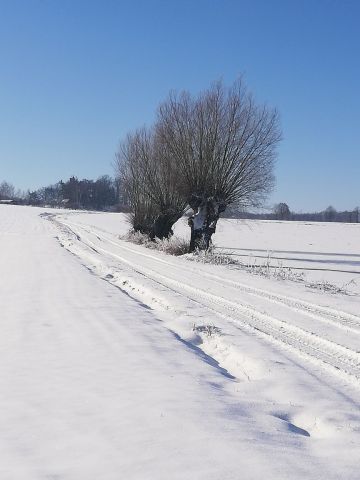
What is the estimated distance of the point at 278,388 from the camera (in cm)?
535

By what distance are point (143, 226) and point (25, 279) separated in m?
24.0

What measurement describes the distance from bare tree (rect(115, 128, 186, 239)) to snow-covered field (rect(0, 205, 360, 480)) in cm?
2017

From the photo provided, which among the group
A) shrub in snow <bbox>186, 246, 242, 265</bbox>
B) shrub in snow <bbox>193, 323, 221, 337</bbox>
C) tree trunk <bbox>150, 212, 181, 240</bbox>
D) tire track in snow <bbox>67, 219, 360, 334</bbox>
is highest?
tree trunk <bbox>150, 212, 181, 240</bbox>

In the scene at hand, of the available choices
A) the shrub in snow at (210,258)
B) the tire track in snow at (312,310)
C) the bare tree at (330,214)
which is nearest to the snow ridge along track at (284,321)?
the tire track in snow at (312,310)

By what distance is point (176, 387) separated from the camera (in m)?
5.09

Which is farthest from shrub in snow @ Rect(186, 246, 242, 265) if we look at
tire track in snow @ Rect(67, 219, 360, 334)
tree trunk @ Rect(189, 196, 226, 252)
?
tire track in snow @ Rect(67, 219, 360, 334)

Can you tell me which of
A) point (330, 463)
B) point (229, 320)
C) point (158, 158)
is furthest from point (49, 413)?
point (158, 158)

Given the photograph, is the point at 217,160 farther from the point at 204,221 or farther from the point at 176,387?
the point at 176,387

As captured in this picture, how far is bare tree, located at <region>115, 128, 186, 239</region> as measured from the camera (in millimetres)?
32000

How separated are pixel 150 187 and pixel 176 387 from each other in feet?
97.1

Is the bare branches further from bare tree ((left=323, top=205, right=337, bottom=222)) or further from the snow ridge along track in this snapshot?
bare tree ((left=323, top=205, right=337, bottom=222))

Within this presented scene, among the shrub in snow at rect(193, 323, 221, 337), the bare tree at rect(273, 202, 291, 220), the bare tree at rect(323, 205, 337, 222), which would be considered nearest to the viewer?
the shrub in snow at rect(193, 323, 221, 337)

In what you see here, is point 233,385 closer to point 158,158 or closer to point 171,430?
point 171,430

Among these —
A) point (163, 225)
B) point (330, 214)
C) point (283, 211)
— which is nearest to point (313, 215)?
point (330, 214)
